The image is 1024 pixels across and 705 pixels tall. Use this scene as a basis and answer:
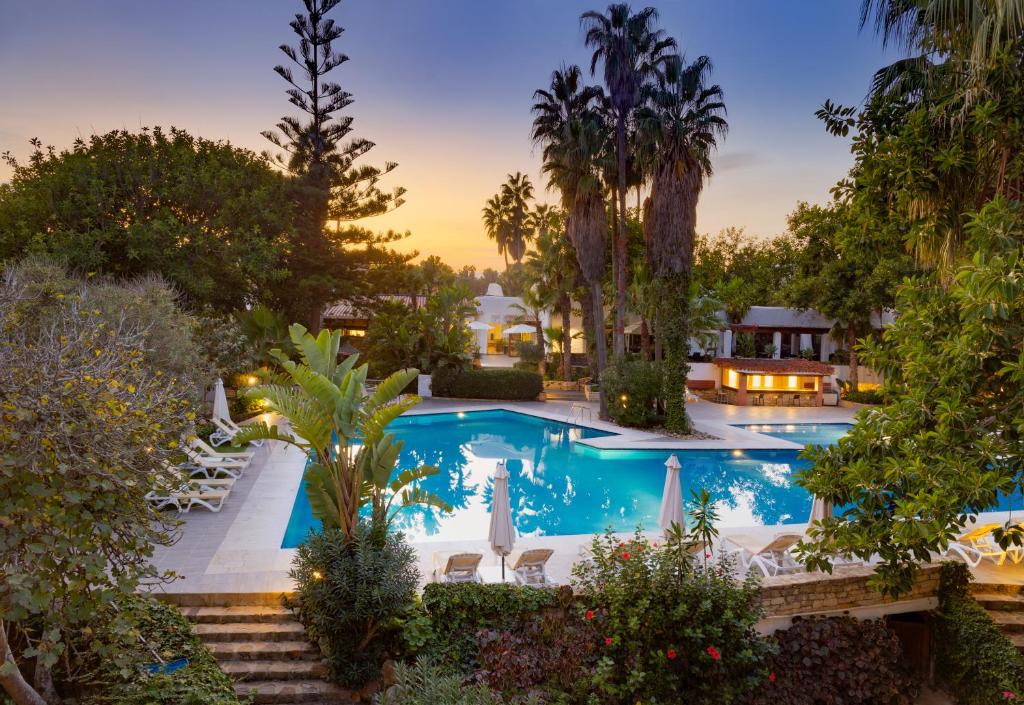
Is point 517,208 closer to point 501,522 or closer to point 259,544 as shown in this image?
point 259,544

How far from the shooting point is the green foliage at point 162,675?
15.5ft

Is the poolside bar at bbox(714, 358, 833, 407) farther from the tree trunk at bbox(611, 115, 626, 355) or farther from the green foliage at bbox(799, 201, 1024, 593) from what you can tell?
the green foliage at bbox(799, 201, 1024, 593)

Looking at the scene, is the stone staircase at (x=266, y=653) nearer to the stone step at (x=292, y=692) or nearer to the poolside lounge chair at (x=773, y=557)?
the stone step at (x=292, y=692)

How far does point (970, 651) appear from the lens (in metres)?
6.88

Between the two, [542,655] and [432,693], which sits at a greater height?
[432,693]

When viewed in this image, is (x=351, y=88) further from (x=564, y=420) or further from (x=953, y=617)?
(x=953, y=617)

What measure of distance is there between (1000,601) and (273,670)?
27.7 feet

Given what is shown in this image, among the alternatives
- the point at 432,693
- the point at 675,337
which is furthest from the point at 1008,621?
the point at 675,337

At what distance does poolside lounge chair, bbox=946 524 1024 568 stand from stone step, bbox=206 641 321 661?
26.9ft

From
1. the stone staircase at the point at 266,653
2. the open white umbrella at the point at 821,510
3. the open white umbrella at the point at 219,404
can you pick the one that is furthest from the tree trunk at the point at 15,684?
the open white umbrella at the point at 219,404

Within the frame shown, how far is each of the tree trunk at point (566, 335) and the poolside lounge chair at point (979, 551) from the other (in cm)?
1930

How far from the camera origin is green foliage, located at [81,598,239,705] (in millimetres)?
4738

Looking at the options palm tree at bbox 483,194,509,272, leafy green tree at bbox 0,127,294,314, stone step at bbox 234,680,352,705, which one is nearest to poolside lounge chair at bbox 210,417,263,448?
leafy green tree at bbox 0,127,294,314

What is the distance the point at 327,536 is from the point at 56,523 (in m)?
3.67
